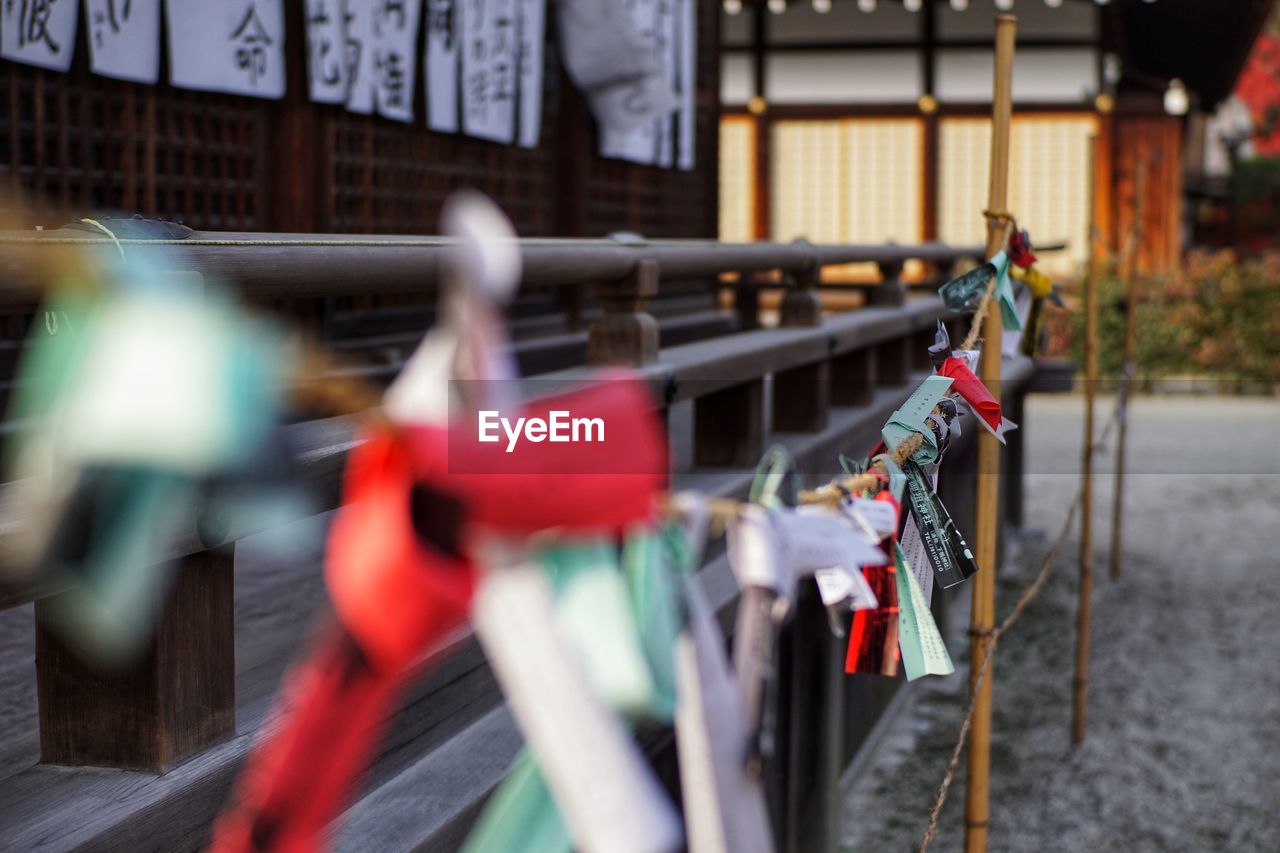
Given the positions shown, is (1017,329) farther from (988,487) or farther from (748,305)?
(748,305)

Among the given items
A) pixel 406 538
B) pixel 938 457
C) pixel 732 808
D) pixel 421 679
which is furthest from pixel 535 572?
pixel 421 679

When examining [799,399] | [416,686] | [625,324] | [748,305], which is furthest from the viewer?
[748,305]

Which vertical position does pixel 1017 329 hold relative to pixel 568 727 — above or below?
above

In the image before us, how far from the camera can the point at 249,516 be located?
1958mm

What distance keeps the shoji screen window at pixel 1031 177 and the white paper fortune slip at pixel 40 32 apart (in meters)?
14.2

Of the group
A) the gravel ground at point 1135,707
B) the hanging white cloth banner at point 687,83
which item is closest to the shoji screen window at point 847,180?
the gravel ground at point 1135,707

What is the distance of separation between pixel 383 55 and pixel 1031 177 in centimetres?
1347

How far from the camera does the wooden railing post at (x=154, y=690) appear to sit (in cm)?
189

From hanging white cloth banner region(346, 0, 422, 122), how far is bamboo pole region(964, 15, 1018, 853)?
121 inches

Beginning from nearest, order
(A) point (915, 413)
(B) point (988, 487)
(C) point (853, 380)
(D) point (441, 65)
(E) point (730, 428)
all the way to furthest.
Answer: (A) point (915, 413) → (B) point (988, 487) → (E) point (730, 428) → (C) point (853, 380) → (D) point (441, 65)

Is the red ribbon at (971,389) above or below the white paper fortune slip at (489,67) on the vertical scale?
below

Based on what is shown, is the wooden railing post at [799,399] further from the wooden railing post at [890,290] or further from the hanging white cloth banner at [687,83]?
the hanging white cloth banner at [687,83]

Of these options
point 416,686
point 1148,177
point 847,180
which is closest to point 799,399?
point 416,686

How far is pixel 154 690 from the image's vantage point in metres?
1.88
